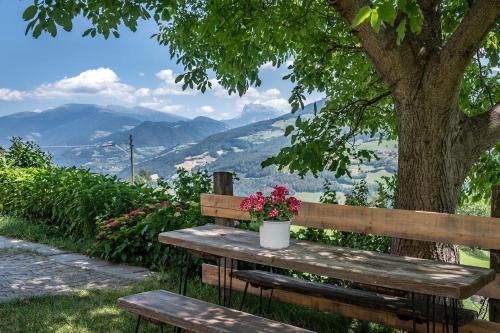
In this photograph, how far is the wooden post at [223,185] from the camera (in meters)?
5.81

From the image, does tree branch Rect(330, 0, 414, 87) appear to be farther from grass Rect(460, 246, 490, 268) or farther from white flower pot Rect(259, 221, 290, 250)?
grass Rect(460, 246, 490, 268)

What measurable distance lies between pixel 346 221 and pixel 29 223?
838 centimetres

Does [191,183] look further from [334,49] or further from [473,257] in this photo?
[473,257]

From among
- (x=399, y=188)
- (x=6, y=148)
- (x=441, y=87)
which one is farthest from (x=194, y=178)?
(x=6, y=148)

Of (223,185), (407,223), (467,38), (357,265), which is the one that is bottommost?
(357,265)

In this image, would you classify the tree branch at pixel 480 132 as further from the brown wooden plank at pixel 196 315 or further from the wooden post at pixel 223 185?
the brown wooden plank at pixel 196 315

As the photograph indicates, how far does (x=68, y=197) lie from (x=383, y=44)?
23.5 feet

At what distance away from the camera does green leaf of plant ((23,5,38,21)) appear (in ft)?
15.1

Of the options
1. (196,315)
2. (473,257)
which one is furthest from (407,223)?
(473,257)

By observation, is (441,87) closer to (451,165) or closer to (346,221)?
(451,165)

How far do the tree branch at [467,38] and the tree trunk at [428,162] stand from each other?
26 centimetres

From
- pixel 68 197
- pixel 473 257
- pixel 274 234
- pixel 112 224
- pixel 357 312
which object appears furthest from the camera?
pixel 473 257

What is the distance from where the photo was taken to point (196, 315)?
12.5 ft

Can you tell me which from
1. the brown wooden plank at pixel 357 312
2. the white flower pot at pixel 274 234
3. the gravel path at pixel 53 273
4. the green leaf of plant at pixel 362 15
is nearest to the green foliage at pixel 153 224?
the gravel path at pixel 53 273
